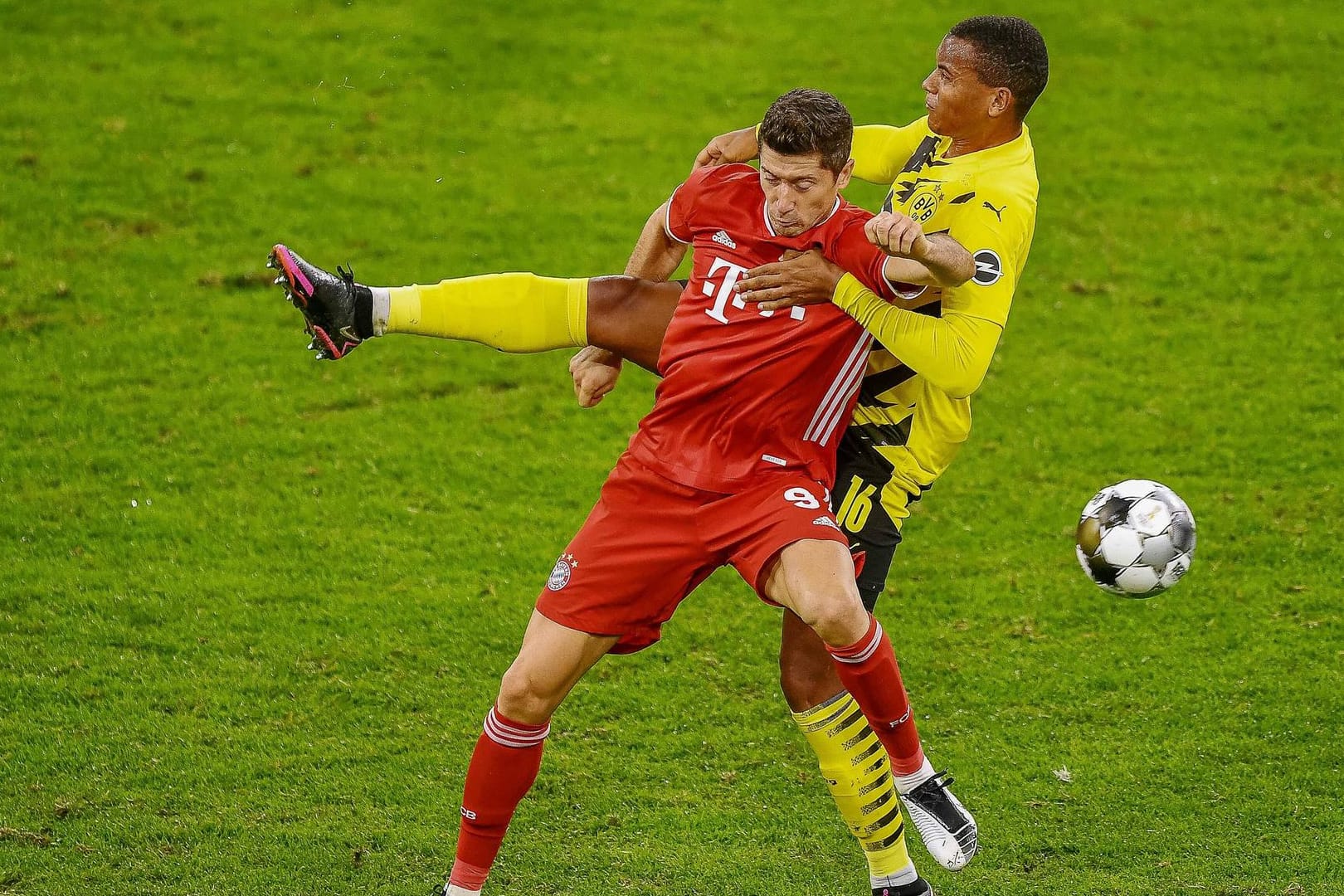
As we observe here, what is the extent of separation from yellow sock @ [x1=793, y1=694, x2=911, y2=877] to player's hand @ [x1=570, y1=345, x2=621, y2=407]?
1354mm

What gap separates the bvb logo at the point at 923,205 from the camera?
5.01 meters

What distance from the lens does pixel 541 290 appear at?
Result: 5430 mm

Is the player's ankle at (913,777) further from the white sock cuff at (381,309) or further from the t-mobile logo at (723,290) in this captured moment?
→ the white sock cuff at (381,309)

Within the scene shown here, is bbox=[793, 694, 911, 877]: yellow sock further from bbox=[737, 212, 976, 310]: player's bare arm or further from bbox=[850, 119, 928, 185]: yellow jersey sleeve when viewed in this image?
bbox=[850, 119, 928, 185]: yellow jersey sleeve

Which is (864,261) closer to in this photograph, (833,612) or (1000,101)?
(1000,101)

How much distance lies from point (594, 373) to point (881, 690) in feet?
5.12

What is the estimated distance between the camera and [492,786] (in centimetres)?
490

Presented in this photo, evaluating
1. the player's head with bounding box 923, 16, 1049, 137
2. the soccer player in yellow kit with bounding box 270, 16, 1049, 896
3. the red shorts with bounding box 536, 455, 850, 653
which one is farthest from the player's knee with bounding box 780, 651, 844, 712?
the player's head with bounding box 923, 16, 1049, 137

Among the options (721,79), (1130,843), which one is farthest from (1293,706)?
(721,79)

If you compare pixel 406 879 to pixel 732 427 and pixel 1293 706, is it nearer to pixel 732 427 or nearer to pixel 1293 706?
pixel 732 427

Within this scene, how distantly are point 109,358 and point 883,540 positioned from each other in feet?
21.2

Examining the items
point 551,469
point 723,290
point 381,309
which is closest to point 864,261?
point 723,290

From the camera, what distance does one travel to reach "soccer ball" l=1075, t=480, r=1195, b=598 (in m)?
5.73

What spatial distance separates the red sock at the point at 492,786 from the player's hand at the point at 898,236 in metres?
1.86
